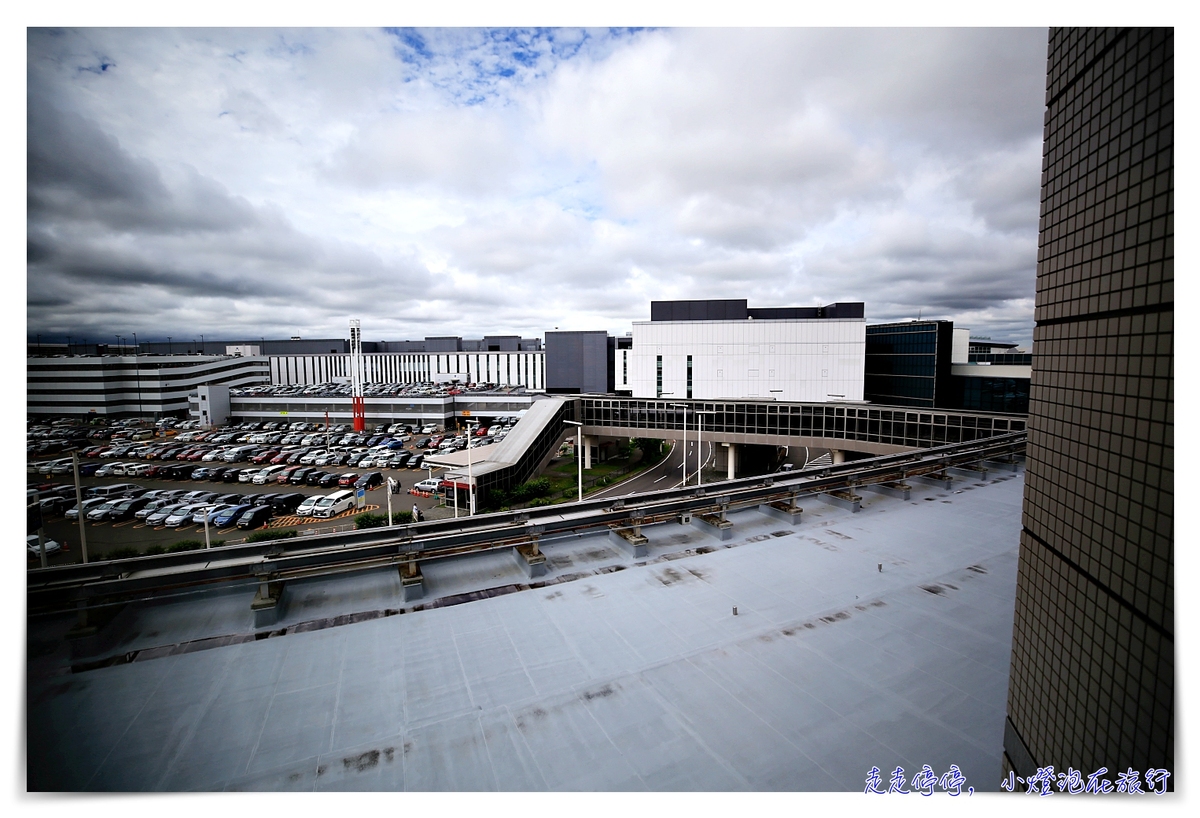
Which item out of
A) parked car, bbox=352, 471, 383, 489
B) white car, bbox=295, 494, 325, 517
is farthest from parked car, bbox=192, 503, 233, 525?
parked car, bbox=352, 471, 383, 489

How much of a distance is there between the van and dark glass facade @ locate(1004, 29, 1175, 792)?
1296 inches

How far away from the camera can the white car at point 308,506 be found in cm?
2936

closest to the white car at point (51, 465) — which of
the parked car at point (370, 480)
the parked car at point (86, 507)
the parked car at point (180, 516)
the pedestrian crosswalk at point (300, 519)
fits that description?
the parked car at point (86, 507)

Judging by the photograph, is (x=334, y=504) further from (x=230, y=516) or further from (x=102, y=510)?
(x=102, y=510)

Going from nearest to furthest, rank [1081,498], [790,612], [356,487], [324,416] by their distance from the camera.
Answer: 1. [1081,498]
2. [790,612]
3. [356,487]
4. [324,416]

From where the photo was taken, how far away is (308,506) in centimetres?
2961

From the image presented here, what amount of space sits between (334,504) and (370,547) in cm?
2635

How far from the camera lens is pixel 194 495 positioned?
3136 centimetres

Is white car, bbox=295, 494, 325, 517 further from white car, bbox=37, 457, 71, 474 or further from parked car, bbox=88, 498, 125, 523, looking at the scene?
white car, bbox=37, 457, 71, 474

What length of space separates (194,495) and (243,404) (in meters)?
41.9

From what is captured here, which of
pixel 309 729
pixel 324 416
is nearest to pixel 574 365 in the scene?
pixel 324 416

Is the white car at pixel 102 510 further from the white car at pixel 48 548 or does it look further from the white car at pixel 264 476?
the white car at pixel 264 476

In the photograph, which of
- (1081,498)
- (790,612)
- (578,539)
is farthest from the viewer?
(578,539)

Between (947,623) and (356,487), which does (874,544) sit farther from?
(356,487)
